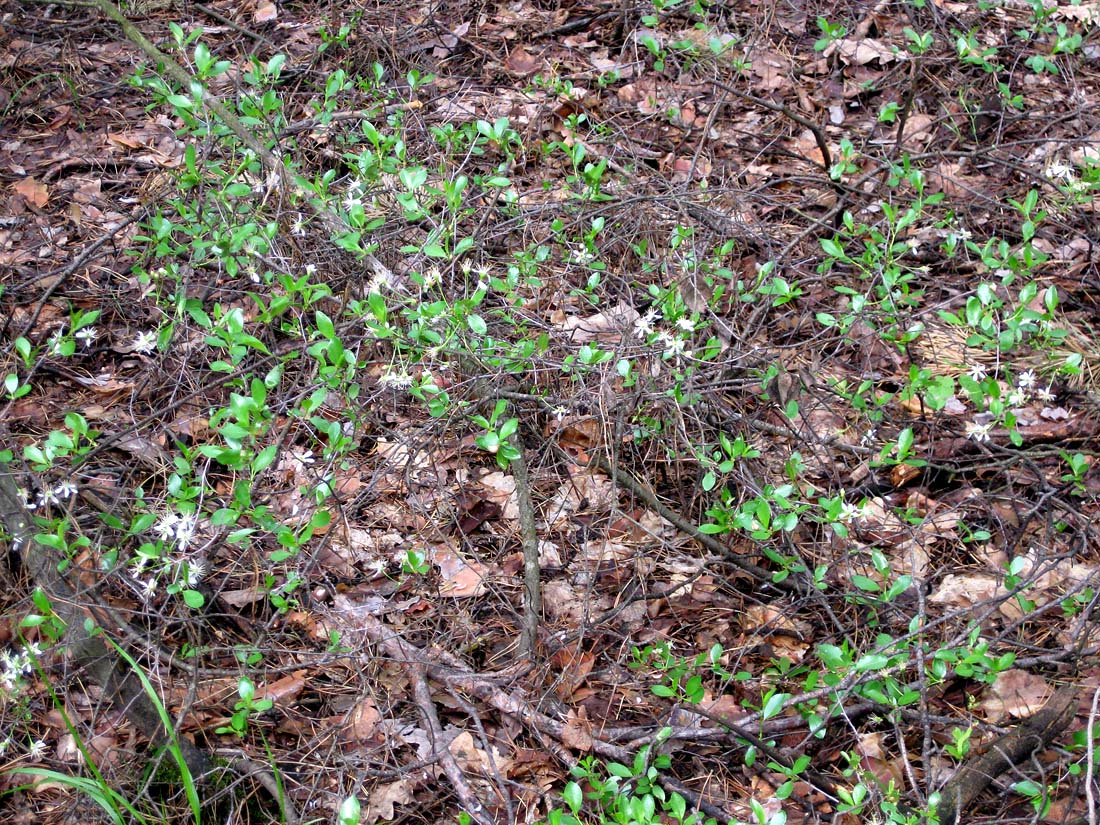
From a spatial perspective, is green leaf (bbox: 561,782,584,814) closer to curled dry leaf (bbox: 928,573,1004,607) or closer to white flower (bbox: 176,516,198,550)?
white flower (bbox: 176,516,198,550)

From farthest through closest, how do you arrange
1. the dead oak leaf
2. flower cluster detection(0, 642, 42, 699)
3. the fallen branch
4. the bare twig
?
1. the dead oak leaf
2. the bare twig
3. flower cluster detection(0, 642, 42, 699)
4. the fallen branch

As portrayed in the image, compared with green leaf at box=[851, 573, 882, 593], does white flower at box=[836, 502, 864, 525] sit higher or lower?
higher

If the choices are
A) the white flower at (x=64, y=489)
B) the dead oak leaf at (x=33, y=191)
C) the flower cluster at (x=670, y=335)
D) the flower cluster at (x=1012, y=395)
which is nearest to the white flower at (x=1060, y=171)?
the flower cluster at (x=1012, y=395)

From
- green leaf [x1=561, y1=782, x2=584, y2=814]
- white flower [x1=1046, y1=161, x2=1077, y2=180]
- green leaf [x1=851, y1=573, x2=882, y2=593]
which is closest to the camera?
green leaf [x1=561, y1=782, x2=584, y2=814]

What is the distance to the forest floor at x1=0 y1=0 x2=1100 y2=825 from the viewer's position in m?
2.36

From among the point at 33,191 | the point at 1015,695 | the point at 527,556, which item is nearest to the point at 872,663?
the point at 1015,695

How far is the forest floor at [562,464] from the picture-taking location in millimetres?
2363

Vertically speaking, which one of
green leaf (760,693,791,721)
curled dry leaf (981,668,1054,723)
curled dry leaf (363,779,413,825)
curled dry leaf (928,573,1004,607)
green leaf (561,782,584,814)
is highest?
green leaf (760,693,791,721)

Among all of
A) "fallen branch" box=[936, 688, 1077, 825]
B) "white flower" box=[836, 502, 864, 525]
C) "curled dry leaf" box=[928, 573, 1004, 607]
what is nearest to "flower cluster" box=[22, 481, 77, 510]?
"white flower" box=[836, 502, 864, 525]

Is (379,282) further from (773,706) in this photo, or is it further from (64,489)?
(773,706)

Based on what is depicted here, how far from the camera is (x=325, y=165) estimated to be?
13.9 feet

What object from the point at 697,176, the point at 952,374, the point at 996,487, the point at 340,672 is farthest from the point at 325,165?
the point at 996,487

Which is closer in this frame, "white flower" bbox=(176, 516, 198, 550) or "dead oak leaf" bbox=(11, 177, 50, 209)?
"white flower" bbox=(176, 516, 198, 550)

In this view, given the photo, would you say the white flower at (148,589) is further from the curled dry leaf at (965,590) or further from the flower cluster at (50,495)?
the curled dry leaf at (965,590)
